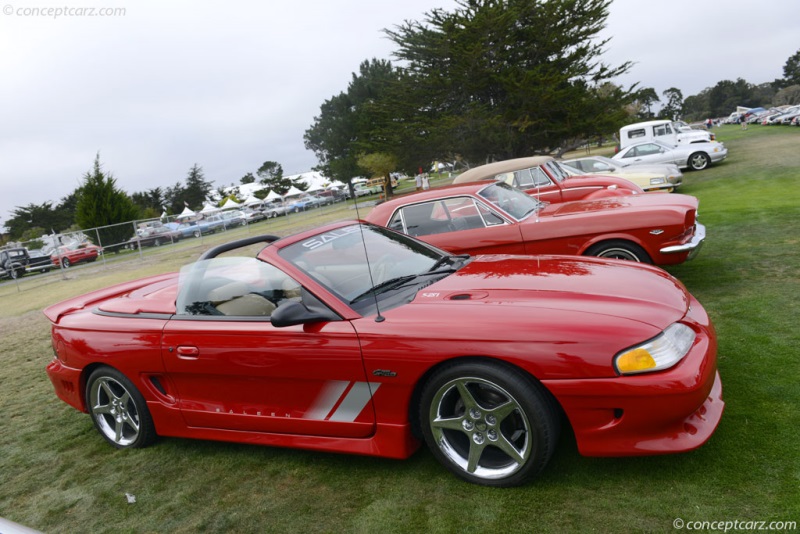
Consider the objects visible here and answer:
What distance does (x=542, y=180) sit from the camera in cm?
1027

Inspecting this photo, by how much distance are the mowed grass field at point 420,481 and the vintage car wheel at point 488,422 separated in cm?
12

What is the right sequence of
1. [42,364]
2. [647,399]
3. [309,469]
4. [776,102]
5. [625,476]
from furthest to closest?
[776,102] → [42,364] → [309,469] → [625,476] → [647,399]

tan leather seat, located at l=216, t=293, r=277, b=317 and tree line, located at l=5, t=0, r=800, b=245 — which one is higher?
tree line, located at l=5, t=0, r=800, b=245

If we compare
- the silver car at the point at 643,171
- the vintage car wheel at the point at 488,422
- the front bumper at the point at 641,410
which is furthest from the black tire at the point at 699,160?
the vintage car wheel at the point at 488,422

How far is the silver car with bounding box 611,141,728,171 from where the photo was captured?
733 inches

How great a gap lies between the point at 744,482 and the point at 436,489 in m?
1.46

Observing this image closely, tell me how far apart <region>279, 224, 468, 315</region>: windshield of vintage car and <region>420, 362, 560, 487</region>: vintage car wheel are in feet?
2.03

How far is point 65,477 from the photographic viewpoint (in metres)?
3.82

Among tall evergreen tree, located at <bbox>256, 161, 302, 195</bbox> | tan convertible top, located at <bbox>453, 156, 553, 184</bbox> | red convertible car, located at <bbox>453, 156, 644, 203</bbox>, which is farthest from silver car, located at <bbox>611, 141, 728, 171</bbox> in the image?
tall evergreen tree, located at <bbox>256, 161, 302, 195</bbox>

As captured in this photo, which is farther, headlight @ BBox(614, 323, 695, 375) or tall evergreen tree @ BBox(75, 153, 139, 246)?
tall evergreen tree @ BBox(75, 153, 139, 246)

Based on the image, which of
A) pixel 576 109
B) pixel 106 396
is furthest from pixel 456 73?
pixel 106 396

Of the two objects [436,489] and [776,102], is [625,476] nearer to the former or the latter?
[436,489]

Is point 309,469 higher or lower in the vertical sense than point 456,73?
lower

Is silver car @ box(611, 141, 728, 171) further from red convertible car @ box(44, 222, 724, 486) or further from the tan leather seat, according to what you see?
the tan leather seat
